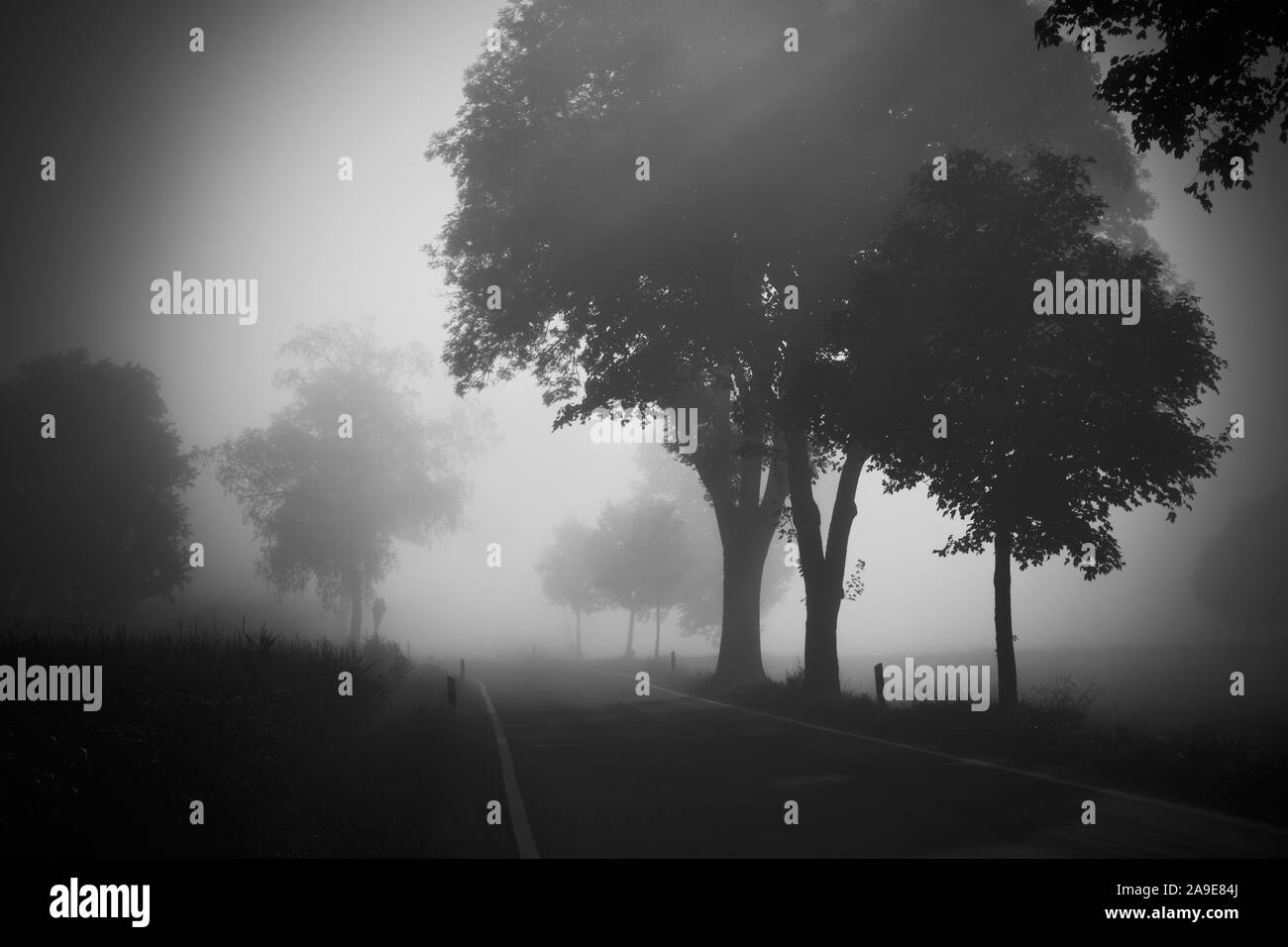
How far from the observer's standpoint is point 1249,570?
2511 inches

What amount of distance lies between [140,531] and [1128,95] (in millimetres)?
40518

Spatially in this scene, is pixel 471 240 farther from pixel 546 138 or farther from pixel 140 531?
pixel 140 531

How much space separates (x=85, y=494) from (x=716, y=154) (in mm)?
31430

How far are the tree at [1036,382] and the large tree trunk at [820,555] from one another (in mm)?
5668

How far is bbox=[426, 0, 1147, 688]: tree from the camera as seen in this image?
20.3 m

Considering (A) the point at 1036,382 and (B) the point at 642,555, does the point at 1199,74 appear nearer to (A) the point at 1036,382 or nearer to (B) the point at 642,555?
(A) the point at 1036,382

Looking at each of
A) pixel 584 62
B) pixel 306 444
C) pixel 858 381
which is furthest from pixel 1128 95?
pixel 306 444

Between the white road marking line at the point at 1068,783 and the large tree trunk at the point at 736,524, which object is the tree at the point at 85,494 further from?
the white road marking line at the point at 1068,783

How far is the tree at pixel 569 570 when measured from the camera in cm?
7250

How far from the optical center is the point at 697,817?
7.83 m

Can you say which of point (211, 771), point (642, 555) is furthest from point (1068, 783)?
point (642, 555)

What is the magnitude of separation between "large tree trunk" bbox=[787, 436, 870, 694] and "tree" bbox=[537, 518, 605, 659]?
161 ft

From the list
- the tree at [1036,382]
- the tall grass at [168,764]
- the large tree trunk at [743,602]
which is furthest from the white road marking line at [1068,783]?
the large tree trunk at [743,602]

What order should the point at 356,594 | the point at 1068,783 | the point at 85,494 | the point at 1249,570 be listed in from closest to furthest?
the point at 1068,783, the point at 85,494, the point at 356,594, the point at 1249,570
